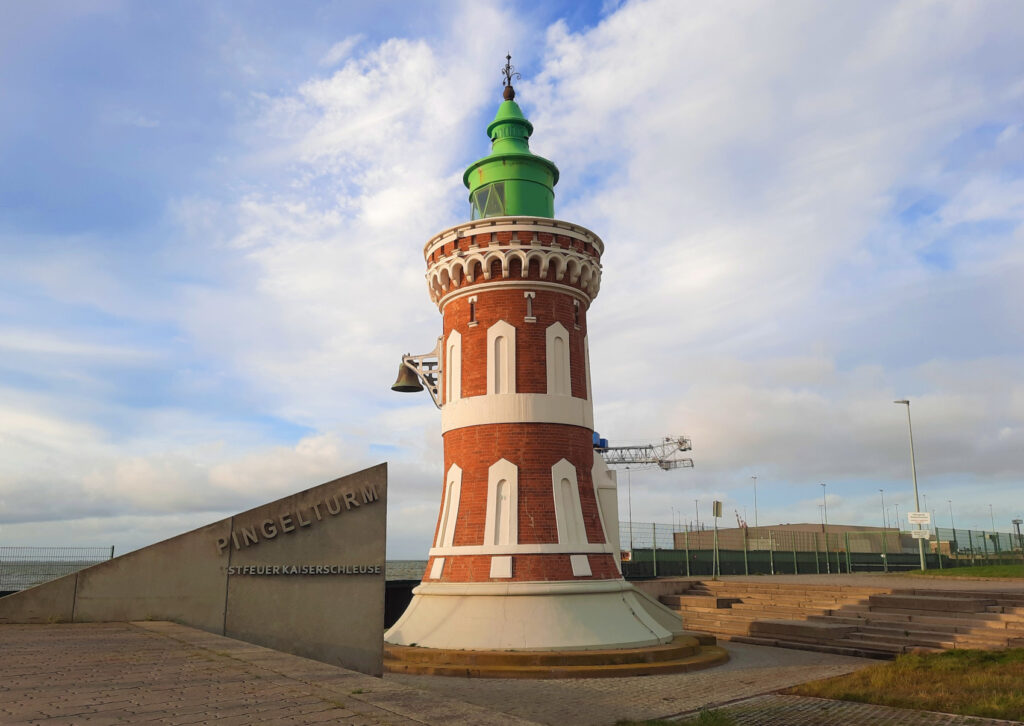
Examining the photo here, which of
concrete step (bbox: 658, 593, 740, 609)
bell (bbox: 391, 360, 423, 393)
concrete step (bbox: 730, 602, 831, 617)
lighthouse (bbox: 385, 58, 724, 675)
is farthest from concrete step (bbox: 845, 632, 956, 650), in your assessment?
bell (bbox: 391, 360, 423, 393)

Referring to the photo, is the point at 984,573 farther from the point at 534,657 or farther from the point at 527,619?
the point at 534,657

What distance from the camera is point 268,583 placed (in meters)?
13.1

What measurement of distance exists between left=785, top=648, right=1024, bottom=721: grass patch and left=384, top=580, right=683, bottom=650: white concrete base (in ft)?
15.9

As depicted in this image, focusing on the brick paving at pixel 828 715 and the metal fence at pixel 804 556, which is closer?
the brick paving at pixel 828 715

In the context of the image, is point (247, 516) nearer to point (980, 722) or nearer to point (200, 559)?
point (200, 559)

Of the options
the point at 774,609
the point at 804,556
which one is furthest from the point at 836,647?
the point at 804,556

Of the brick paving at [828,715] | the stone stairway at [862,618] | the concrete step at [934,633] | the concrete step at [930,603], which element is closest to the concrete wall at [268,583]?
the brick paving at [828,715]

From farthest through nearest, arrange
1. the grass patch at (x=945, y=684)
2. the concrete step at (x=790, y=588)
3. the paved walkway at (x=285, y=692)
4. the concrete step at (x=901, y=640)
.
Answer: the concrete step at (x=790, y=588)
the concrete step at (x=901, y=640)
the grass patch at (x=945, y=684)
the paved walkway at (x=285, y=692)

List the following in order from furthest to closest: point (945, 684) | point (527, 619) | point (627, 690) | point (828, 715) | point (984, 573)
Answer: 1. point (984, 573)
2. point (527, 619)
3. point (627, 690)
4. point (945, 684)
5. point (828, 715)

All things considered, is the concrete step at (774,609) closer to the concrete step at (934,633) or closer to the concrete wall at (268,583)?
the concrete step at (934,633)

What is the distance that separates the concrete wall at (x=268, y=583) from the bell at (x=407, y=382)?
8566mm

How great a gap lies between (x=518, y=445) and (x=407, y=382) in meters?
4.67

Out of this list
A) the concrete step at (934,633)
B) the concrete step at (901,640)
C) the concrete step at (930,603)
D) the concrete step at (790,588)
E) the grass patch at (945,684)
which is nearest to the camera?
the grass patch at (945,684)

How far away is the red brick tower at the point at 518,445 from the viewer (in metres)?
17.6
